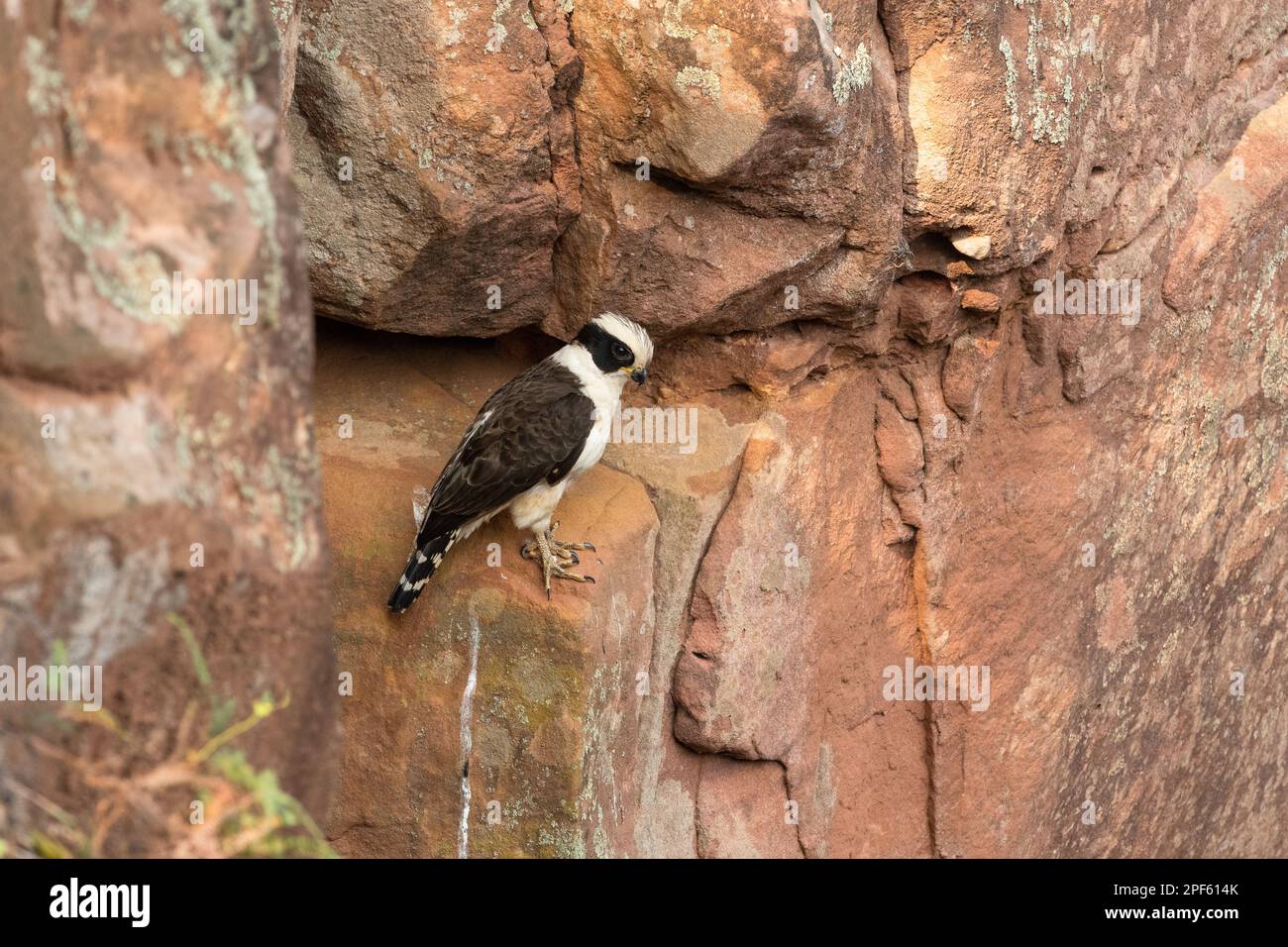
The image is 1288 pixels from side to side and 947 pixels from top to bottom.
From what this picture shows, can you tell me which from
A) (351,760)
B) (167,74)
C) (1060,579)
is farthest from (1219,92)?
(167,74)

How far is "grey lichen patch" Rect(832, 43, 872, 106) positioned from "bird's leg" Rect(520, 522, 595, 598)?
6.10ft

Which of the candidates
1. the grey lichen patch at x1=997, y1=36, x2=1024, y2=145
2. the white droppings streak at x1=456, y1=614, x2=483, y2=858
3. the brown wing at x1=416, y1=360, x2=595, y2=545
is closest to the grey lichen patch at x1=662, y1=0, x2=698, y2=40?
the brown wing at x1=416, y1=360, x2=595, y2=545

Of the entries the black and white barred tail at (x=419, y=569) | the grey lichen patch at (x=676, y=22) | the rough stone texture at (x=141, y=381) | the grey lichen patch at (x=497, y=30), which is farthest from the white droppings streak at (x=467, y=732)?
the rough stone texture at (x=141, y=381)

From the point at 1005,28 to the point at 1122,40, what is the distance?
81 cm

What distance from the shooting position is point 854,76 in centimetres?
548

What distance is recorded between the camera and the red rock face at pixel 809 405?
5.25m

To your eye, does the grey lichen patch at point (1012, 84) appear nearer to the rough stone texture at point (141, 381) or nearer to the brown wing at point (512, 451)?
the brown wing at point (512, 451)

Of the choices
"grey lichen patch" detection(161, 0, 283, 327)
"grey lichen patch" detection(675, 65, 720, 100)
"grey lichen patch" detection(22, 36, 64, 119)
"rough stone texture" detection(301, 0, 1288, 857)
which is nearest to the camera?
"grey lichen patch" detection(22, 36, 64, 119)

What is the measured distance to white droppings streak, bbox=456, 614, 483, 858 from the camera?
5.30 m

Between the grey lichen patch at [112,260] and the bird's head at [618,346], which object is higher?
the bird's head at [618,346]

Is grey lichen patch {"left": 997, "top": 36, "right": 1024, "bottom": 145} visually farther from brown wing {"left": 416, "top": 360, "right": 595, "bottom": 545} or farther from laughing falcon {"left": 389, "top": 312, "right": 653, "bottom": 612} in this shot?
brown wing {"left": 416, "top": 360, "right": 595, "bottom": 545}

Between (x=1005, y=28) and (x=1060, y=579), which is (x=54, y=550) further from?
(x=1060, y=579)

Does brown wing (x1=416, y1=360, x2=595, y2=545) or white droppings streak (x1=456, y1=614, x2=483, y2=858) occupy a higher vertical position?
brown wing (x1=416, y1=360, x2=595, y2=545)

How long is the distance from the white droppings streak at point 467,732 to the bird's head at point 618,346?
1.03 m
